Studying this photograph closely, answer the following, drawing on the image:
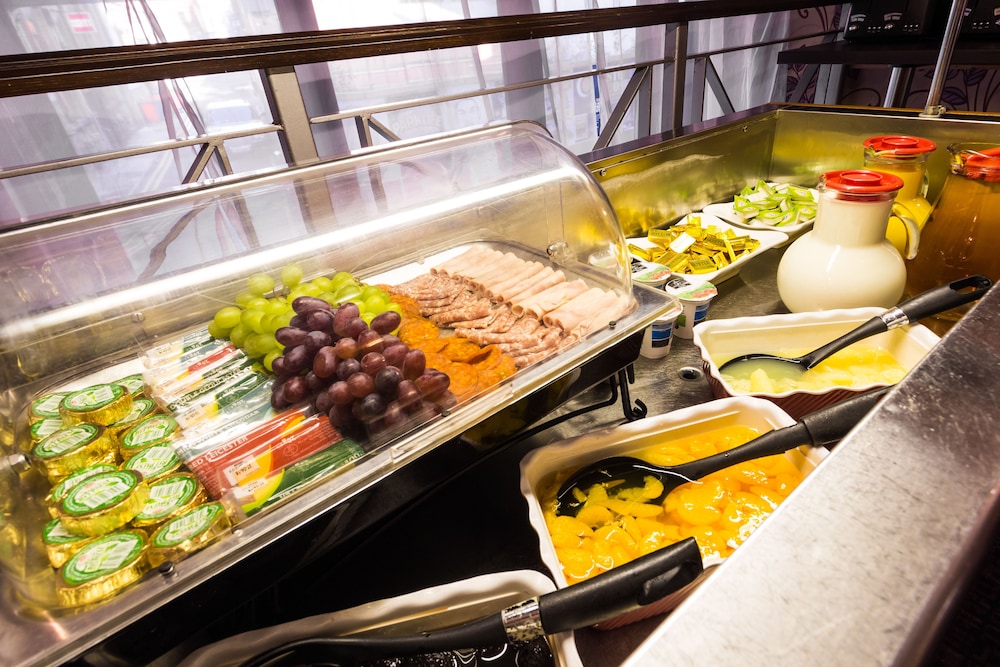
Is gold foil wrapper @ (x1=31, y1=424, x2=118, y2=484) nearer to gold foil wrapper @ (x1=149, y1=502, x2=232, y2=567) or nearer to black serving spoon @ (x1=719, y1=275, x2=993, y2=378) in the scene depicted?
gold foil wrapper @ (x1=149, y1=502, x2=232, y2=567)

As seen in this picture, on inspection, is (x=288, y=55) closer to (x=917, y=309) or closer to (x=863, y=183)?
(x=863, y=183)

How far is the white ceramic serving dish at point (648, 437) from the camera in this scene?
0.85m

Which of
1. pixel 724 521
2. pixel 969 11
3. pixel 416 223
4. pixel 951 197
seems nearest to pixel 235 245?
pixel 416 223

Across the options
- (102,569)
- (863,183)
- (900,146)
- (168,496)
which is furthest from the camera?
(900,146)

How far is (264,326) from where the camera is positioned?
1025 millimetres

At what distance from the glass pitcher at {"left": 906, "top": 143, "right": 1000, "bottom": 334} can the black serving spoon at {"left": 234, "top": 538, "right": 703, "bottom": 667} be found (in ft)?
3.73

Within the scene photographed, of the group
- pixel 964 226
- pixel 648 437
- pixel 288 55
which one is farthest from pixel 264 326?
pixel 964 226

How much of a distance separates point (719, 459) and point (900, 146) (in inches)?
46.8

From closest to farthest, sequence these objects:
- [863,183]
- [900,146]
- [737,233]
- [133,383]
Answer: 1. [133,383]
2. [863,183]
3. [900,146]
4. [737,233]

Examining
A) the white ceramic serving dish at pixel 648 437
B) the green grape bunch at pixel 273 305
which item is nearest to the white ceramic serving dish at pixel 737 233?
the white ceramic serving dish at pixel 648 437

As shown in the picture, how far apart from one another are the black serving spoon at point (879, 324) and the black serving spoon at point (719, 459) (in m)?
0.24

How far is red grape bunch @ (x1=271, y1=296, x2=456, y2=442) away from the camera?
2.81ft

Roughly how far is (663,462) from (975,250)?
101 centimetres

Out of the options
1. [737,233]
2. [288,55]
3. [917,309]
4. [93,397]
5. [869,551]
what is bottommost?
[737,233]
